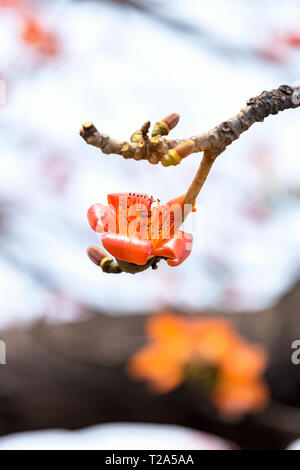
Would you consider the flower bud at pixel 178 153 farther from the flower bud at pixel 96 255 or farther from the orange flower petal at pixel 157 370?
the orange flower petal at pixel 157 370

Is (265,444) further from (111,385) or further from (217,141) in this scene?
(217,141)

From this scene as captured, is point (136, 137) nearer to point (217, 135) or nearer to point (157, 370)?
point (217, 135)

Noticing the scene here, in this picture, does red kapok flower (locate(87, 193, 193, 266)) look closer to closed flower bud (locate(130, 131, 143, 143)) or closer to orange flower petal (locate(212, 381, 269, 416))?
closed flower bud (locate(130, 131, 143, 143))

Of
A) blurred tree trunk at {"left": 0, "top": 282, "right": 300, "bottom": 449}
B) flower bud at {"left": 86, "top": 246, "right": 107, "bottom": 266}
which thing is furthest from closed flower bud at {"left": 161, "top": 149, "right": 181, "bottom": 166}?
blurred tree trunk at {"left": 0, "top": 282, "right": 300, "bottom": 449}

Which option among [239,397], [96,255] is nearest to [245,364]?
[239,397]

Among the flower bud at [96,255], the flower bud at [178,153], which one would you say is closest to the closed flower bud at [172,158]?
the flower bud at [178,153]

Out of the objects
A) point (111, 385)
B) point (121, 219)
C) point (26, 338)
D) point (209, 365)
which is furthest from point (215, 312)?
point (121, 219)
